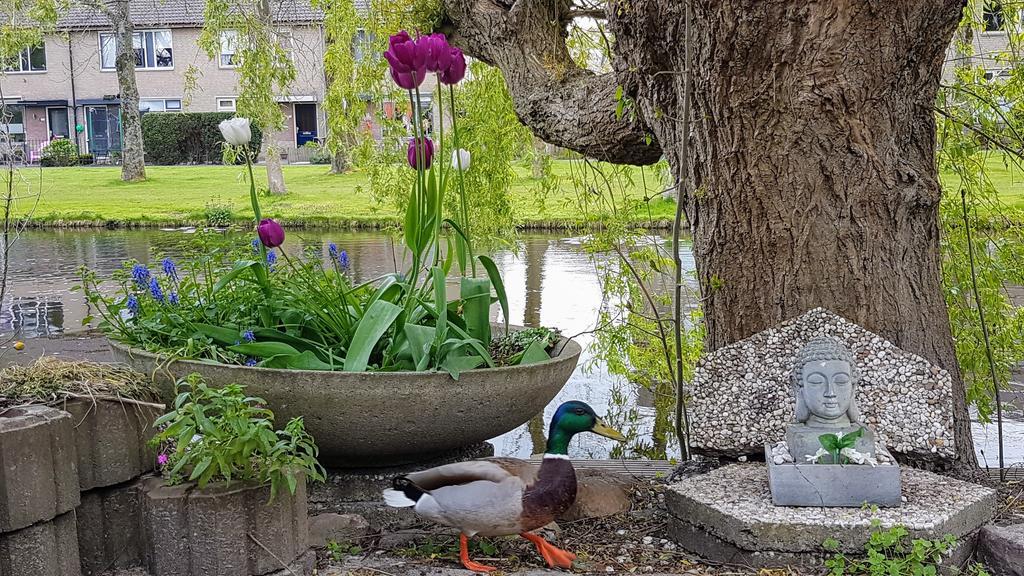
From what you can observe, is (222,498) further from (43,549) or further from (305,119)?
(305,119)

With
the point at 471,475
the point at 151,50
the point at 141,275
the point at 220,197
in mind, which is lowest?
the point at 471,475

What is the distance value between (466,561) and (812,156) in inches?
71.2

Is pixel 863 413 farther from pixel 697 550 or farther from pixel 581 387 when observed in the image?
pixel 581 387

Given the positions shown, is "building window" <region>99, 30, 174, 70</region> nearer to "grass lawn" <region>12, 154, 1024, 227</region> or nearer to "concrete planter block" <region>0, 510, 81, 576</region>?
"grass lawn" <region>12, 154, 1024, 227</region>

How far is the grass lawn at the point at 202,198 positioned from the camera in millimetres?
15977

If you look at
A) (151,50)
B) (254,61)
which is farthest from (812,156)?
(151,50)

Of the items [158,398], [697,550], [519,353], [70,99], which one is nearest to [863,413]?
[697,550]

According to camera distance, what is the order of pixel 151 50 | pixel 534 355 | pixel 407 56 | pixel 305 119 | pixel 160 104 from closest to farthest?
1. pixel 407 56
2. pixel 534 355
3. pixel 151 50
4. pixel 160 104
5. pixel 305 119

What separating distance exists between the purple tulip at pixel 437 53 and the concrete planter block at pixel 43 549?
6.04 feet

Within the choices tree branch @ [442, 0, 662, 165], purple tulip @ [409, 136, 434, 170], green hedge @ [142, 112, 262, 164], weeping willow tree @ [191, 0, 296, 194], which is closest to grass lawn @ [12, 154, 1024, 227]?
green hedge @ [142, 112, 262, 164]

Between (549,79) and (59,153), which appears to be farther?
(59,153)

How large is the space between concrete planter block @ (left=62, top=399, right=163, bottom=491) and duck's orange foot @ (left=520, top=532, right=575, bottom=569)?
117cm

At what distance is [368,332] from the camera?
3.47 m

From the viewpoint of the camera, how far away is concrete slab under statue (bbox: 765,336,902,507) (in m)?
2.98
